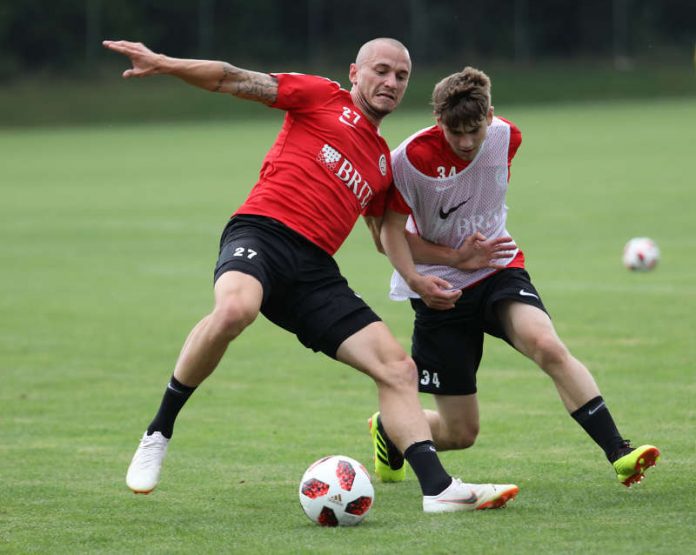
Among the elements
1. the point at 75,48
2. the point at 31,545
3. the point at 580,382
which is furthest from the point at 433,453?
the point at 75,48

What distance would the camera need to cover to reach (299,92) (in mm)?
7172

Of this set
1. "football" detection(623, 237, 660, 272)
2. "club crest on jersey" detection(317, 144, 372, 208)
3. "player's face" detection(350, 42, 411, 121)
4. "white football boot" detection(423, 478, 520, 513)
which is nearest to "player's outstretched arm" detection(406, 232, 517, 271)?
"club crest on jersey" detection(317, 144, 372, 208)

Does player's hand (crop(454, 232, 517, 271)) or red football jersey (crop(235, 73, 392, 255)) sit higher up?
red football jersey (crop(235, 73, 392, 255))

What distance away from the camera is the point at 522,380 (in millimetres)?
10719

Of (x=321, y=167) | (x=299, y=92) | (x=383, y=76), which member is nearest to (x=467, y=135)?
(x=383, y=76)

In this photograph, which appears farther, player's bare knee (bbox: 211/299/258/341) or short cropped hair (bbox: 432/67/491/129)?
short cropped hair (bbox: 432/67/491/129)

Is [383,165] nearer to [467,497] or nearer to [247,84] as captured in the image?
[247,84]

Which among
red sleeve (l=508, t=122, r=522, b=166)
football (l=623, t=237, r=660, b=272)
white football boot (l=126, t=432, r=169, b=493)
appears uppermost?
red sleeve (l=508, t=122, r=522, b=166)

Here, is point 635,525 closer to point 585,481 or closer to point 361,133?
point 585,481

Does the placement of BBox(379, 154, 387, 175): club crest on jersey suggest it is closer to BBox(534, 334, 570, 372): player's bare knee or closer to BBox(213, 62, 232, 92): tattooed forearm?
BBox(213, 62, 232, 92): tattooed forearm

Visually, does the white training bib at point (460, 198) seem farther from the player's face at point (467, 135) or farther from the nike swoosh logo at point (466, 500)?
the nike swoosh logo at point (466, 500)

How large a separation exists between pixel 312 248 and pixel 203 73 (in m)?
1.01

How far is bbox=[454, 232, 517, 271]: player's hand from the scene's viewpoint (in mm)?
7184

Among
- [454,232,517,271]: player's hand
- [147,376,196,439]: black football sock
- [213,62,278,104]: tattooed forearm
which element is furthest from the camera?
[454,232,517,271]: player's hand
